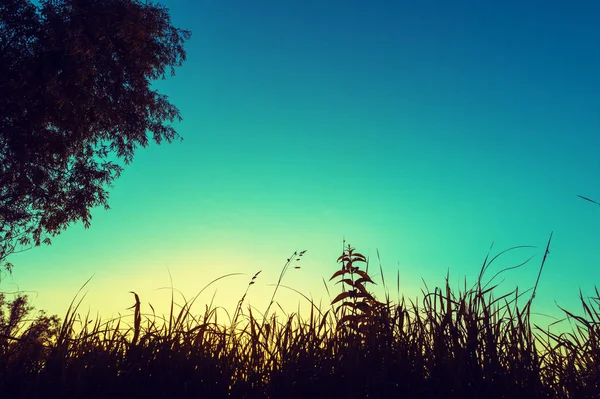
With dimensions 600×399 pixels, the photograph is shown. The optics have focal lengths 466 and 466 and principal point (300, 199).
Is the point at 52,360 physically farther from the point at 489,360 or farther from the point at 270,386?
the point at 489,360

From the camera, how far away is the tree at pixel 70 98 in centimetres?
2022

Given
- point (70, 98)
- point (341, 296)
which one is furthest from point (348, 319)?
point (70, 98)

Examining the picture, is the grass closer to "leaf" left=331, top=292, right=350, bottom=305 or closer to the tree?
"leaf" left=331, top=292, right=350, bottom=305

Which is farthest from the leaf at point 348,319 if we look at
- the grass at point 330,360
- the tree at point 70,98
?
the tree at point 70,98

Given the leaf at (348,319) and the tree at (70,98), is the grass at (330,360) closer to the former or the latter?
the leaf at (348,319)

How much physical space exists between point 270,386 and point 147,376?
Answer: 3.30 feet

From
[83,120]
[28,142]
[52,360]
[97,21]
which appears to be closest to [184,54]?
[97,21]

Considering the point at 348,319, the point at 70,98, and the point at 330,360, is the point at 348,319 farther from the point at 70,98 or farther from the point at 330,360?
the point at 70,98

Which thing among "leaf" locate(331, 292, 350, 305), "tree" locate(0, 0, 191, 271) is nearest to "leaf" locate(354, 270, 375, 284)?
"leaf" locate(331, 292, 350, 305)

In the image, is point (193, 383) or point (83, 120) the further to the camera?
point (83, 120)

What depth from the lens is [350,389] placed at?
11.1ft

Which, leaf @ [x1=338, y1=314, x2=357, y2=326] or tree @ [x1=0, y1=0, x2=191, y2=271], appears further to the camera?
tree @ [x1=0, y1=0, x2=191, y2=271]

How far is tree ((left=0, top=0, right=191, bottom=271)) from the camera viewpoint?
20.2 m

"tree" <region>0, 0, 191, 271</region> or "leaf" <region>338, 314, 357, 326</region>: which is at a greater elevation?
"tree" <region>0, 0, 191, 271</region>
